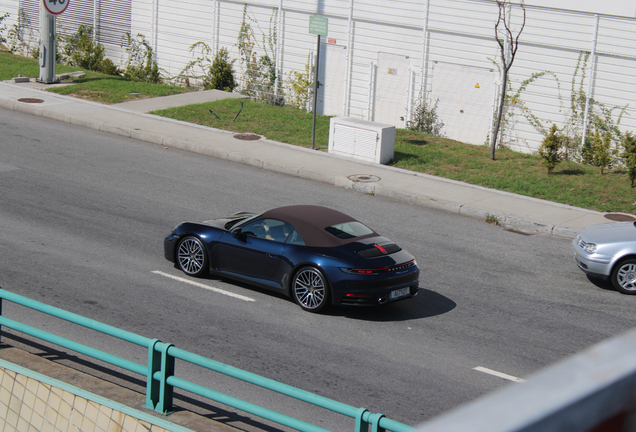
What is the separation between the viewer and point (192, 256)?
36.9 ft

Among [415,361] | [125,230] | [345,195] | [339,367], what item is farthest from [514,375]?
[345,195]

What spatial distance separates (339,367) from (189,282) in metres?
3.50

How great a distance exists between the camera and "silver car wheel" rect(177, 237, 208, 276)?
1116 centimetres

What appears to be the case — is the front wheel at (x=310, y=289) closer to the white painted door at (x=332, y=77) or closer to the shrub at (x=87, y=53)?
the white painted door at (x=332, y=77)

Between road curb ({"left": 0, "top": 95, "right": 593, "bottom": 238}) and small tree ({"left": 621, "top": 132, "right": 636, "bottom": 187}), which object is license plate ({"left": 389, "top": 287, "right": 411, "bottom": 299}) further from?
small tree ({"left": 621, "top": 132, "right": 636, "bottom": 187})

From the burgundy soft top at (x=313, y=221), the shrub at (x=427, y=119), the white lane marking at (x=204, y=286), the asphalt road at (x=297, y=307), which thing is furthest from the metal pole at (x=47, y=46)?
the burgundy soft top at (x=313, y=221)

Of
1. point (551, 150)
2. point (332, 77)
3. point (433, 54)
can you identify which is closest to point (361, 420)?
point (551, 150)

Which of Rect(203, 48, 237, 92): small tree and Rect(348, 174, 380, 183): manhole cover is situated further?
Rect(203, 48, 237, 92): small tree

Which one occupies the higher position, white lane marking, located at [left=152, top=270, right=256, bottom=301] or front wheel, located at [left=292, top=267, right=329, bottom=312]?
front wheel, located at [left=292, top=267, right=329, bottom=312]

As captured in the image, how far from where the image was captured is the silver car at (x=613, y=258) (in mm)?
11469

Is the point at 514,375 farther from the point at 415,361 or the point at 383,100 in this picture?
the point at 383,100

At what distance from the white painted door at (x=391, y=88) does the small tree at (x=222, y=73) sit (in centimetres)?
603

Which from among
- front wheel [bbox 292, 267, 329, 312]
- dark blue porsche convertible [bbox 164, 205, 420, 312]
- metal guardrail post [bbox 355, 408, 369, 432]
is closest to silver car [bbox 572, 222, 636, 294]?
dark blue porsche convertible [bbox 164, 205, 420, 312]

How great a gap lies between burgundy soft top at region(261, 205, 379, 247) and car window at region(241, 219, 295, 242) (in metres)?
0.07
